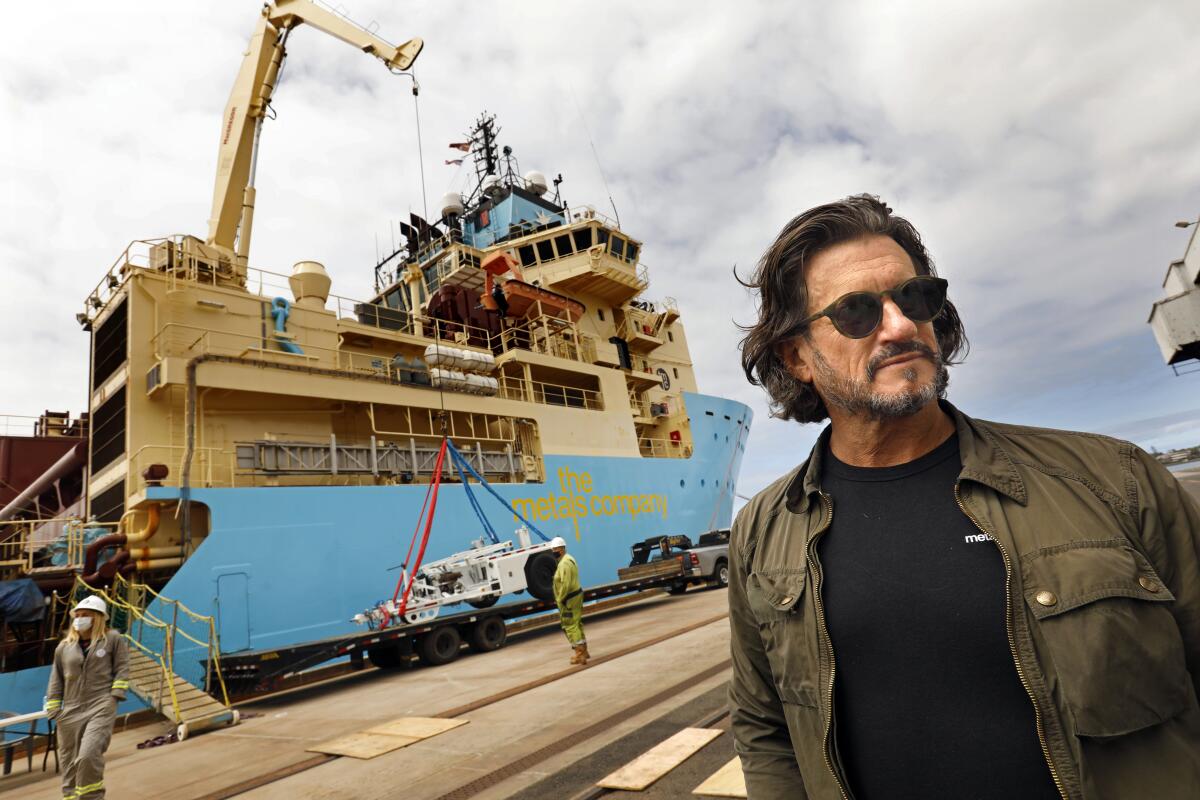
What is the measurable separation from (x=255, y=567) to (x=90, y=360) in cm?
679

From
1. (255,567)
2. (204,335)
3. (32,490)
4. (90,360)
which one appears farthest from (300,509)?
(32,490)

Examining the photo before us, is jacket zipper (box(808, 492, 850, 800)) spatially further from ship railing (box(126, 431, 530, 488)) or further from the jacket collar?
ship railing (box(126, 431, 530, 488))

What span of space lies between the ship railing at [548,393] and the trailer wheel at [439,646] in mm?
6472

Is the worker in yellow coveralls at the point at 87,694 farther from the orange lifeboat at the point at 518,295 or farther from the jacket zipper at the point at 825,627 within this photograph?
the orange lifeboat at the point at 518,295

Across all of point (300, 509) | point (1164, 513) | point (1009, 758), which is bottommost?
point (1009, 758)

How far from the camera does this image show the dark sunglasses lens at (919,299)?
5.14 feet

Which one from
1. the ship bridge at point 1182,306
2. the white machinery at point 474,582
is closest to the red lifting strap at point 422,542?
the white machinery at point 474,582

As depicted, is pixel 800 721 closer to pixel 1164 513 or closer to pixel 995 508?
pixel 995 508

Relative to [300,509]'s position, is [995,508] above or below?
below

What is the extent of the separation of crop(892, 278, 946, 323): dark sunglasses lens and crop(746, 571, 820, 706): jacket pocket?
2.44 ft

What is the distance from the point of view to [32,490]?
43.6 ft

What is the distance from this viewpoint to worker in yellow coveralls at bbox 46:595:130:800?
4395 millimetres

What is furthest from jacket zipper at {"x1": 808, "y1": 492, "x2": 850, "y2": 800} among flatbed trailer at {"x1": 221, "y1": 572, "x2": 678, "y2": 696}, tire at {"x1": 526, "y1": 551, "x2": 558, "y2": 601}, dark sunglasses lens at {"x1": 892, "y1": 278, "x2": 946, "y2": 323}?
flatbed trailer at {"x1": 221, "y1": 572, "x2": 678, "y2": 696}

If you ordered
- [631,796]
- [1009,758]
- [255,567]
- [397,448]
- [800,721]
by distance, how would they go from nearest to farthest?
[1009,758] < [800,721] < [631,796] < [255,567] < [397,448]
